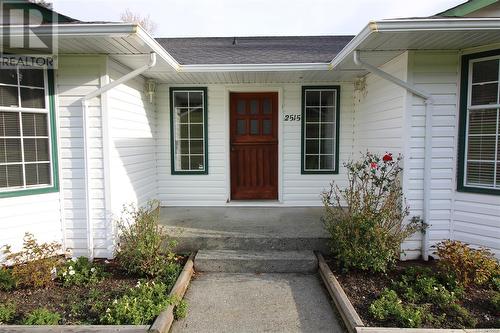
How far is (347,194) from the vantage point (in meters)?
3.51

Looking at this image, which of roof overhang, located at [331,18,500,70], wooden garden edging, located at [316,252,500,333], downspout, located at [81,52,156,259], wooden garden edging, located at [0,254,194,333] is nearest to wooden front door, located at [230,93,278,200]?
roof overhang, located at [331,18,500,70]

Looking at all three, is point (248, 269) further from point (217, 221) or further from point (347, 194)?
point (347, 194)

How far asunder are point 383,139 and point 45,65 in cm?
441

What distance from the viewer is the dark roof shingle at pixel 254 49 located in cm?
466

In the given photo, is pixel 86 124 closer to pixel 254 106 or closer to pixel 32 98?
pixel 32 98

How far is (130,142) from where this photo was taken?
4211 millimetres

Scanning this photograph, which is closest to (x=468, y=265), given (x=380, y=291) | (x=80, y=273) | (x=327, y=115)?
(x=380, y=291)

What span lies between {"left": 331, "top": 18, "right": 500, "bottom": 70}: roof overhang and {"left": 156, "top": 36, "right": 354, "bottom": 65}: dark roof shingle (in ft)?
3.74

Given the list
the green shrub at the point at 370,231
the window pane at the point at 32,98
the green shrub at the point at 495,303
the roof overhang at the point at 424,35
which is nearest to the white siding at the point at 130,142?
the window pane at the point at 32,98

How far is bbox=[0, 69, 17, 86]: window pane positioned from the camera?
3.26m

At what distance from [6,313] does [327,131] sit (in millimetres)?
4859

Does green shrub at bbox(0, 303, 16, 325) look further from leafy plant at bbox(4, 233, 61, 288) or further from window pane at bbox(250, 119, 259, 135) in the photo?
window pane at bbox(250, 119, 259, 135)

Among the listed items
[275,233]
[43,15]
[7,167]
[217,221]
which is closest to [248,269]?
[275,233]

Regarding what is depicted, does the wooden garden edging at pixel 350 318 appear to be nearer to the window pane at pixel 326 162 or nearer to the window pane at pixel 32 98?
the window pane at pixel 326 162
